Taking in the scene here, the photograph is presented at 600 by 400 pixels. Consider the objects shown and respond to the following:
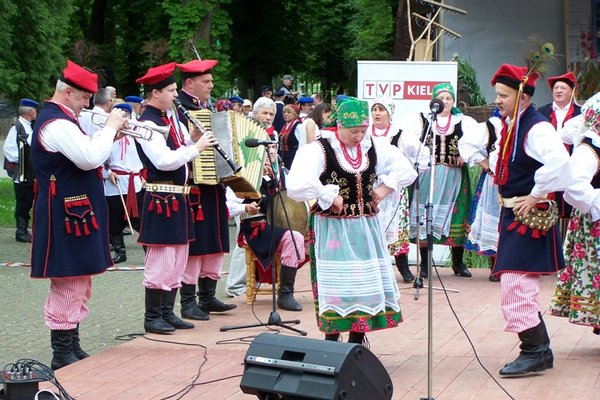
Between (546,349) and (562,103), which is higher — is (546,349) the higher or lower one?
the lower one

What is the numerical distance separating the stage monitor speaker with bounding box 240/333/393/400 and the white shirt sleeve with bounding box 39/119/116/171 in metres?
2.05

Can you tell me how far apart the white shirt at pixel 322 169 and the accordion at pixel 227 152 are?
1.60 metres

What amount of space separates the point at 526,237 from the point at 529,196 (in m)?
0.30

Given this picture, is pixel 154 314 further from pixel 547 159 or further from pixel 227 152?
pixel 547 159

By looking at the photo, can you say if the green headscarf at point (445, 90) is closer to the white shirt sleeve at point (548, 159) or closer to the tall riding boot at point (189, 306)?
the tall riding boot at point (189, 306)

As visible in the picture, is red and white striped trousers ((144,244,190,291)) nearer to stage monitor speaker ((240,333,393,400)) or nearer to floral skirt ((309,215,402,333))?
floral skirt ((309,215,402,333))

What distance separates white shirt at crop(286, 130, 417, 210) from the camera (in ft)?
21.3

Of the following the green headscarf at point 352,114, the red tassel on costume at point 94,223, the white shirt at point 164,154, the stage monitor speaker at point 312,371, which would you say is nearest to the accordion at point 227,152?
the white shirt at point 164,154

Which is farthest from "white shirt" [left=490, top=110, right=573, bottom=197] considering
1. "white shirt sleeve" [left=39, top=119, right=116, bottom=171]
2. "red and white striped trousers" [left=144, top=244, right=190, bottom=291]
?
"red and white striped trousers" [left=144, top=244, right=190, bottom=291]

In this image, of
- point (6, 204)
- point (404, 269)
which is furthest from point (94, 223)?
point (6, 204)

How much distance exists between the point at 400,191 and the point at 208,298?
86.2 inches

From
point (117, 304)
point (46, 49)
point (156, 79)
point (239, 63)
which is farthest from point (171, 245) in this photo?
point (239, 63)

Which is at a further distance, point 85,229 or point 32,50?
point 32,50

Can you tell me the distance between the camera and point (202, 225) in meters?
8.53
